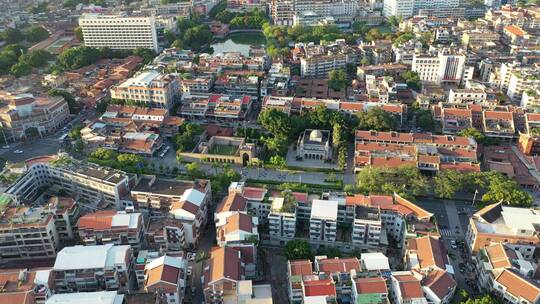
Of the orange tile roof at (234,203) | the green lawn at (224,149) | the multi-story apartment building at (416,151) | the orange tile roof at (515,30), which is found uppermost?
the orange tile roof at (515,30)

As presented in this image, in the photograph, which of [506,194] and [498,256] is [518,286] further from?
[506,194]

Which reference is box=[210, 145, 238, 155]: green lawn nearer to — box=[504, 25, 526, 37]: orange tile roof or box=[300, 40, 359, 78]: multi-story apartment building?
box=[300, 40, 359, 78]: multi-story apartment building

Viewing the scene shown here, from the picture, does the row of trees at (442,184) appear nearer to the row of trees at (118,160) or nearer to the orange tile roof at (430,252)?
the orange tile roof at (430,252)

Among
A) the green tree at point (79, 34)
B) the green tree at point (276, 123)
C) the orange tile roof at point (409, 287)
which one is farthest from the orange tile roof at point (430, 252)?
the green tree at point (79, 34)

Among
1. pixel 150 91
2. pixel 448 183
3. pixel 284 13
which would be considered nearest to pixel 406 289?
pixel 448 183

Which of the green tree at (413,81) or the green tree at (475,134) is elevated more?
the green tree at (413,81)

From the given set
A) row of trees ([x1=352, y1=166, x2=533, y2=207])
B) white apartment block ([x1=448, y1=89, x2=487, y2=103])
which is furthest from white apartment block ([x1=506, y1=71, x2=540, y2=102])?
row of trees ([x1=352, y1=166, x2=533, y2=207])

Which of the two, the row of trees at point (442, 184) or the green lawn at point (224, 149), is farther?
the green lawn at point (224, 149)
